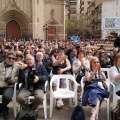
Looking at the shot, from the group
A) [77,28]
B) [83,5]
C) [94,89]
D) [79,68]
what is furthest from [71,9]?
[94,89]

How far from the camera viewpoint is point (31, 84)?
18.4 feet

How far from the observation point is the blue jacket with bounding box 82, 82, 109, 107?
5258 millimetres

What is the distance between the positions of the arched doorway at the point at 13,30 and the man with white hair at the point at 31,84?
36631mm

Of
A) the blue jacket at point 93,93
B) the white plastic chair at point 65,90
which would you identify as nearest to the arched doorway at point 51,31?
the white plastic chair at point 65,90

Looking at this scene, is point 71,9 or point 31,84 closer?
point 31,84

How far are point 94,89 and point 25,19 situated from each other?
3622 cm

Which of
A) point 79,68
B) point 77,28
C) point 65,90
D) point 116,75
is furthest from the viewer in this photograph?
point 77,28

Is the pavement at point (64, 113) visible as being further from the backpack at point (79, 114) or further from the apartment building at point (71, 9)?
the apartment building at point (71, 9)

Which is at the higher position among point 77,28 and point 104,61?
point 77,28

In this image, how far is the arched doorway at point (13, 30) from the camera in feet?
136

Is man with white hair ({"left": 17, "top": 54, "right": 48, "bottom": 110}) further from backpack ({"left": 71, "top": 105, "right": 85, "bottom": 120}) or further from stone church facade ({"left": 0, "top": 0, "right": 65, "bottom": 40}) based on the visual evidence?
stone church facade ({"left": 0, "top": 0, "right": 65, "bottom": 40})

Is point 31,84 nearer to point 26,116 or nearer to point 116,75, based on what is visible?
point 26,116

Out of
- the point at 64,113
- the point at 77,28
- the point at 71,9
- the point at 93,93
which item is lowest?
the point at 64,113

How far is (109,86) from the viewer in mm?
5879
